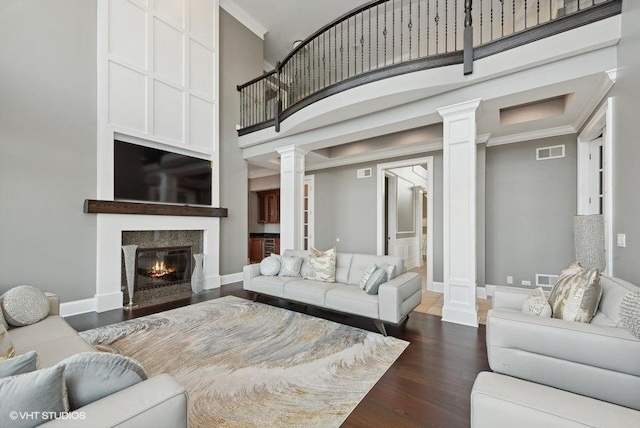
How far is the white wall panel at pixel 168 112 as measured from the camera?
14.7 feet

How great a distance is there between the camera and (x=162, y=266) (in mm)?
4844

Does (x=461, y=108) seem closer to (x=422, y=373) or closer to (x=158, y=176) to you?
(x=422, y=373)

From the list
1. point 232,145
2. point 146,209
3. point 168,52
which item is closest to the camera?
point 146,209

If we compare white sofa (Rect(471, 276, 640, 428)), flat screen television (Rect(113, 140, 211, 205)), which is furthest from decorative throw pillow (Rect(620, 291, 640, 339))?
flat screen television (Rect(113, 140, 211, 205))

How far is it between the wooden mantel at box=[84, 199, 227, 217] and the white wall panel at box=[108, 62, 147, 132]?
1.18 meters

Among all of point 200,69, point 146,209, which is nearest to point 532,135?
point 200,69

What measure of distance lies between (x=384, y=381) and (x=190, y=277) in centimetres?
419

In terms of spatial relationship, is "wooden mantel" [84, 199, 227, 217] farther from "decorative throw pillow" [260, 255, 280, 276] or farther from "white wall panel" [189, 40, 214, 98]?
"white wall panel" [189, 40, 214, 98]

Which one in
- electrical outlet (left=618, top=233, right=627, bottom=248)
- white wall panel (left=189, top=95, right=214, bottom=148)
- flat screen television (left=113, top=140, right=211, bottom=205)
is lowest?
electrical outlet (left=618, top=233, right=627, bottom=248)

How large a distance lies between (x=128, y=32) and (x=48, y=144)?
6.68 ft

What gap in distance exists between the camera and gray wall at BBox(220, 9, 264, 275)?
18.2ft

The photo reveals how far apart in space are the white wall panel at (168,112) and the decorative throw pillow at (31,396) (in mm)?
4413

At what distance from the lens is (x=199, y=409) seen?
1.82 meters

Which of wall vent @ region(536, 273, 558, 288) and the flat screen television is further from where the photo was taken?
wall vent @ region(536, 273, 558, 288)
